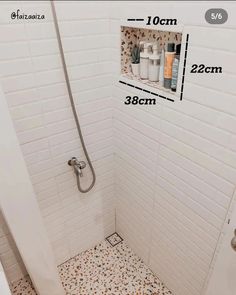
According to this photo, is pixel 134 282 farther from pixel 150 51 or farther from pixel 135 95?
pixel 150 51

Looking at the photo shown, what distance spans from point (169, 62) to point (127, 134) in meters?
0.48

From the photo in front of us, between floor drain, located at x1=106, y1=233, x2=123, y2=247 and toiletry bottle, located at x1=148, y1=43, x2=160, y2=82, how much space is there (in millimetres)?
1235

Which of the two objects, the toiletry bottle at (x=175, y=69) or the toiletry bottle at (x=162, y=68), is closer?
the toiletry bottle at (x=175, y=69)

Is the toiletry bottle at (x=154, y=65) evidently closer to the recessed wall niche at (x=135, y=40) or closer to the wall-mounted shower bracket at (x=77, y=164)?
the recessed wall niche at (x=135, y=40)

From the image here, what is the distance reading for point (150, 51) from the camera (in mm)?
1198

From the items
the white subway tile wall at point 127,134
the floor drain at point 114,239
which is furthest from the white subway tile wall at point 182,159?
the floor drain at point 114,239

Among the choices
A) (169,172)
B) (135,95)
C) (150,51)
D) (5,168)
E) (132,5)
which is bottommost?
(169,172)

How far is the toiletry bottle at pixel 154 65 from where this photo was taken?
3.79 feet

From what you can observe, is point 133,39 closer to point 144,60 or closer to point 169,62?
point 144,60

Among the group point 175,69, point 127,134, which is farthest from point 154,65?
point 127,134

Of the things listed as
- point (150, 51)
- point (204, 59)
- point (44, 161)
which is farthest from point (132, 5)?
point (44, 161)

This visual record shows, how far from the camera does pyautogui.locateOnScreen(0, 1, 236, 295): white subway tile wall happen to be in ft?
3.07

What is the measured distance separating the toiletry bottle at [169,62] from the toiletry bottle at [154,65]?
0.09 metres

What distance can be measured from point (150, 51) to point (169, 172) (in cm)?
59
